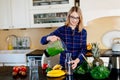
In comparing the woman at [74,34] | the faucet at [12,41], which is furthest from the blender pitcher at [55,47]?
the faucet at [12,41]

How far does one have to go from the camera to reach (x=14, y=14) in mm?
3889

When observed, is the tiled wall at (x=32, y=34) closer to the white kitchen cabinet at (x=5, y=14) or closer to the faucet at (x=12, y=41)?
the faucet at (x=12, y=41)

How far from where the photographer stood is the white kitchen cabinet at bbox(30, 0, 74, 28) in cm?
372

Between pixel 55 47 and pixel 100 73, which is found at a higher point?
pixel 55 47

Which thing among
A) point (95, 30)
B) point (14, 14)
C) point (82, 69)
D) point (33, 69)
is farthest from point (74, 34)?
point (14, 14)

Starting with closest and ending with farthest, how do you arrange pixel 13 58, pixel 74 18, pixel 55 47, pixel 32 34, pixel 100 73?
pixel 100 73 → pixel 55 47 → pixel 74 18 → pixel 13 58 → pixel 32 34

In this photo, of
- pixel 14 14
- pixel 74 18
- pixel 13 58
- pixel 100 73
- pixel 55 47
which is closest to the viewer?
pixel 100 73

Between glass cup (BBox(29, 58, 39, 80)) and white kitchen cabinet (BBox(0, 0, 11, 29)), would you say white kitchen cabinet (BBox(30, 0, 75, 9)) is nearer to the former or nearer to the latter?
white kitchen cabinet (BBox(0, 0, 11, 29))

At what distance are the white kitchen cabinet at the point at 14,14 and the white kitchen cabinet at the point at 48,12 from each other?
0.12 m

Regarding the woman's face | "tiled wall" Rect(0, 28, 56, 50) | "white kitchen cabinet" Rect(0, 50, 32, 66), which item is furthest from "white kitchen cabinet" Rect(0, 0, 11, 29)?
the woman's face

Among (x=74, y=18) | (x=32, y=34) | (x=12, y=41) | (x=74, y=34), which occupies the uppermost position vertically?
(x=74, y=18)

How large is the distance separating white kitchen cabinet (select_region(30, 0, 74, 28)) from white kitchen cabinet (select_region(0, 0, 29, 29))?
118 mm

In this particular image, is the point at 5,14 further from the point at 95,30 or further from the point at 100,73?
the point at 100,73

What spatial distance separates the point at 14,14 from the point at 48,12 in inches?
24.3
